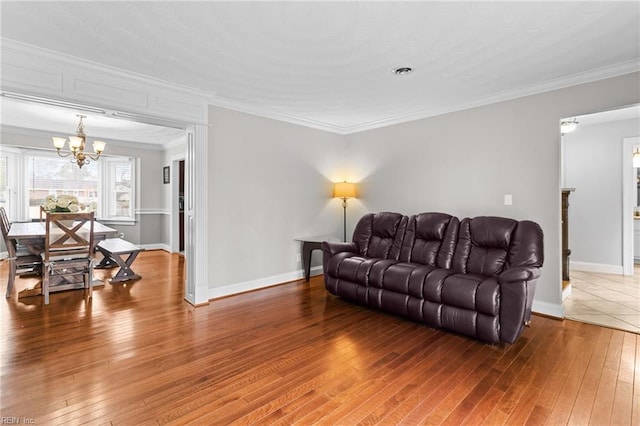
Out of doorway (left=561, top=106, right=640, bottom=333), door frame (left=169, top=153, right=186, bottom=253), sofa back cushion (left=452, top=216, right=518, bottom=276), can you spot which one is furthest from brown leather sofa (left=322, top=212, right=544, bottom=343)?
door frame (left=169, top=153, right=186, bottom=253)

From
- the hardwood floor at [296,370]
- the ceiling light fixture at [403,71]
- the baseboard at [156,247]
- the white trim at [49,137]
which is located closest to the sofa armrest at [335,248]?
the hardwood floor at [296,370]

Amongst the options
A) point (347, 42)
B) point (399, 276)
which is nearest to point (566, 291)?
point (399, 276)

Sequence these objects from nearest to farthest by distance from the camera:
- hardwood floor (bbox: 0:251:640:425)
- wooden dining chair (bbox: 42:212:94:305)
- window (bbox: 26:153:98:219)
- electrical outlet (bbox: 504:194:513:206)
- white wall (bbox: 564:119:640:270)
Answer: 1. hardwood floor (bbox: 0:251:640:425)
2. electrical outlet (bbox: 504:194:513:206)
3. wooden dining chair (bbox: 42:212:94:305)
4. white wall (bbox: 564:119:640:270)
5. window (bbox: 26:153:98:219)

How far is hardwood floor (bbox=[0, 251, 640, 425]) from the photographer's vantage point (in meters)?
1.85

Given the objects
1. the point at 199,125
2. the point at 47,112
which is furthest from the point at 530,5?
the point at 47,112

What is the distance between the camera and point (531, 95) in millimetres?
3486

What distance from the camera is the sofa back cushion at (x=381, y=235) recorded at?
13.1 feet

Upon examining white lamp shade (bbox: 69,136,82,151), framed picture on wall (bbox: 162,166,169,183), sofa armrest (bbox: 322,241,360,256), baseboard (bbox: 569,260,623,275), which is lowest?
baseboard (bbox: 569,260,623,275)

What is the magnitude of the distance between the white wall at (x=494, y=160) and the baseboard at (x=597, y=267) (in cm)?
279

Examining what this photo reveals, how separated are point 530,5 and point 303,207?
3572mm

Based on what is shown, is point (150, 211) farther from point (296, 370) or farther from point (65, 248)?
point (296, 370)

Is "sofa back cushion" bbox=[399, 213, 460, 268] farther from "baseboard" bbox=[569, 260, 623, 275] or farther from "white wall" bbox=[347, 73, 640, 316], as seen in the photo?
"baseboard" bbox=[569, 260, 623, 275]

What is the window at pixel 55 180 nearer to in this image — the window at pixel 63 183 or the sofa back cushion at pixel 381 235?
the window at pixel 63 183

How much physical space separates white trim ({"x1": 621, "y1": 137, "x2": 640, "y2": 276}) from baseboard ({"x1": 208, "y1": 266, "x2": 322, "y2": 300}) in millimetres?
4777
